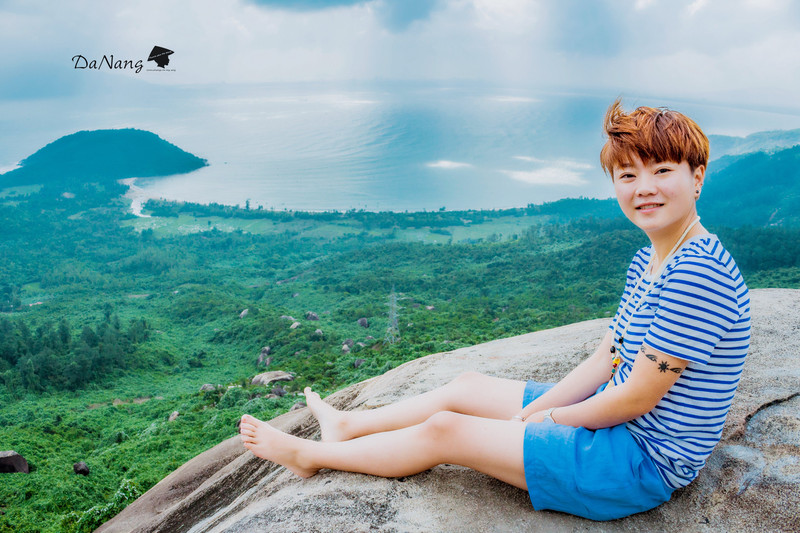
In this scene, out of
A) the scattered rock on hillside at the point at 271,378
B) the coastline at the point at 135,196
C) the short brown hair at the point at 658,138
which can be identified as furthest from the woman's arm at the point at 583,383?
the coastline at the point at 135,196

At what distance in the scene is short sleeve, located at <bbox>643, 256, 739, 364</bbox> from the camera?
1767mm

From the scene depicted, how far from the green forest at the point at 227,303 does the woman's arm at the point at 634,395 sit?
5.82 m

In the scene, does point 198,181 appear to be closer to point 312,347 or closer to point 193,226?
point 193,226

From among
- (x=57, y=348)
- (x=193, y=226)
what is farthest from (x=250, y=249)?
(x=57, y=348)

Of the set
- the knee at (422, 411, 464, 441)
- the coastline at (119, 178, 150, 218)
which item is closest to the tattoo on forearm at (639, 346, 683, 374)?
the knee at (422, 411, 464, 441)

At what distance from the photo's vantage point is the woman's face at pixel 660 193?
1921 millimetres

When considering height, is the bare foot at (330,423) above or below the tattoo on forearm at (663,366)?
below

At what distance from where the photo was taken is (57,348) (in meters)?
23.1

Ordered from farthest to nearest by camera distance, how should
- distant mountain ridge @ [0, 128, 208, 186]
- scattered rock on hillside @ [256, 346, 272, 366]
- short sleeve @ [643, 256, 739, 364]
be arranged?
A: distant mountain ridge @ [0, 128, 208, 186] → scattered rock on hillside @ [256, 346, 272, 366] → short sleeve @ [643, 256, 739, 364]

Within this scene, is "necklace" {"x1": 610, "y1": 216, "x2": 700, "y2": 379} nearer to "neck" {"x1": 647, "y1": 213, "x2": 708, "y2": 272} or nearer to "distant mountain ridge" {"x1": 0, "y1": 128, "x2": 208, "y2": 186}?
"neck" {"x1": 647, "y1": 213, "x2": 708, "y2": 272}

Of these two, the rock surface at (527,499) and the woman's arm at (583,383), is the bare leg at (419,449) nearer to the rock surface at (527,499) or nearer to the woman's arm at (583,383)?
the rock surface at (527,499)

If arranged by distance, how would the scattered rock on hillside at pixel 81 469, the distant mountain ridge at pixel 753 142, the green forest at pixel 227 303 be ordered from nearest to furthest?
the scattered rock on hillside at pixel 81 469 < the green forest at pixel 227 303 < the distant mountain ridge at pixel 753 142

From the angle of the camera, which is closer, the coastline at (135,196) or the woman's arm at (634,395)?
the woman's arm at (634,395)

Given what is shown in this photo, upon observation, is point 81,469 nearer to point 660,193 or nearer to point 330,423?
point 330,423
